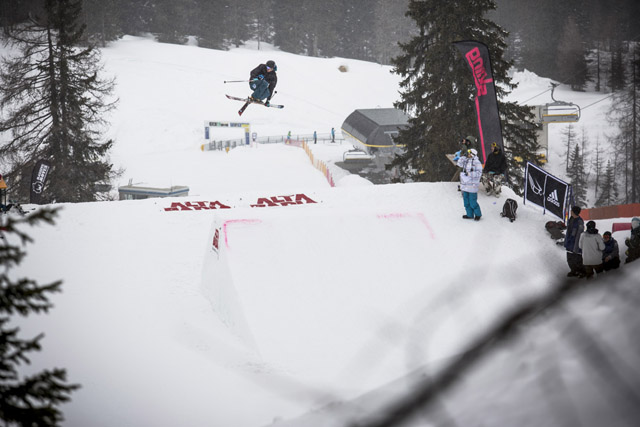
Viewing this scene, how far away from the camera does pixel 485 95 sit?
13.9 meters

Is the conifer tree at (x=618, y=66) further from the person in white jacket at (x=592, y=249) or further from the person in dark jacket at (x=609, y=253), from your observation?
the person in white jacket at (x=592, y=249)

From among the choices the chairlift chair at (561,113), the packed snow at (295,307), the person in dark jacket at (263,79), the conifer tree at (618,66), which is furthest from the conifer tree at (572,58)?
the packed snow at (295,307)

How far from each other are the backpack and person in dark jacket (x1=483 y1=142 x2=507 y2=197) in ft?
3.34

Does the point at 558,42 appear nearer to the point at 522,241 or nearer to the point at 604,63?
the point at 604,63

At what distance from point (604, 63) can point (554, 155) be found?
29.5 feet

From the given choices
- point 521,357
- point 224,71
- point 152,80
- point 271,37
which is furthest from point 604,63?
point 271,37

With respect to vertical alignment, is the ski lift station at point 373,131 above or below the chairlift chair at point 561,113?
below

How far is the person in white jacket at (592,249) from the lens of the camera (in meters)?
8.61

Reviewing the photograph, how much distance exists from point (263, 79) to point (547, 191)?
10471mm

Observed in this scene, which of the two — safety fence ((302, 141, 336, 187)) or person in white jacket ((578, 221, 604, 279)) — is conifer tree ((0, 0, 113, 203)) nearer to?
safety fence ((302, 141, 336, 187))

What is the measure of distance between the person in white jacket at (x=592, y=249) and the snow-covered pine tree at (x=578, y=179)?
32274 millimetres

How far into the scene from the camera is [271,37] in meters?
96.8

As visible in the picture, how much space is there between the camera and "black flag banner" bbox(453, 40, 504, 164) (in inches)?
544

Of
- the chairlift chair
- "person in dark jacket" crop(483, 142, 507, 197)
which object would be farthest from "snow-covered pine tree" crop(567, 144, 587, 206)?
"person in dark jacket" crop(483, 142, 507, 197)
